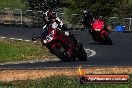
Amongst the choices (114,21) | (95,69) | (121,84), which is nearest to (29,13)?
(114,21)

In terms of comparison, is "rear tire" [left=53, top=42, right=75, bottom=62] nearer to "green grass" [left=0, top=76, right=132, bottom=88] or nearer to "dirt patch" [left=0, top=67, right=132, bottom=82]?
"dirt patch" [left=0, top=67, right=132, bottom=82]

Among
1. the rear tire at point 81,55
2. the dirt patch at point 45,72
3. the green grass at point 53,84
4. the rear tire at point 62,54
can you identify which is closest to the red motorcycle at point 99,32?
the rear tire at point 81,55

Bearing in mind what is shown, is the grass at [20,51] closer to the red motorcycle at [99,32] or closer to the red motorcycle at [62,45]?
the red motorcycle at [62,45]

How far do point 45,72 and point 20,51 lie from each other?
9.32 metres

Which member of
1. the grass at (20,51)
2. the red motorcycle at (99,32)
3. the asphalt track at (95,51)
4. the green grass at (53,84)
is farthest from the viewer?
the red motorcycle at (99,32)

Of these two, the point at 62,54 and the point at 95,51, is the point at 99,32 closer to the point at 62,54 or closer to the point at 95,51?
the point at 95,51

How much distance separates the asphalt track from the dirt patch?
1170mm

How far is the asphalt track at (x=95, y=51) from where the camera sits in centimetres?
1812

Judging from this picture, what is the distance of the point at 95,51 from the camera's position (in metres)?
23.7

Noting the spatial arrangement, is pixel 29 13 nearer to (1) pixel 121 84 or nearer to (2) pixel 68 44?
(2) pixel 68 44

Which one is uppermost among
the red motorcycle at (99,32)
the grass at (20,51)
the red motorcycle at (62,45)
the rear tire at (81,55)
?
the red motorcycle at (62,45)

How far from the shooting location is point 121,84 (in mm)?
12531

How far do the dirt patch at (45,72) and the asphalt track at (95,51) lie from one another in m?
1.17

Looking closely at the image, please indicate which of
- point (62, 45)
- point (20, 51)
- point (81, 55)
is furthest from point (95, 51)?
point (62, 45)
